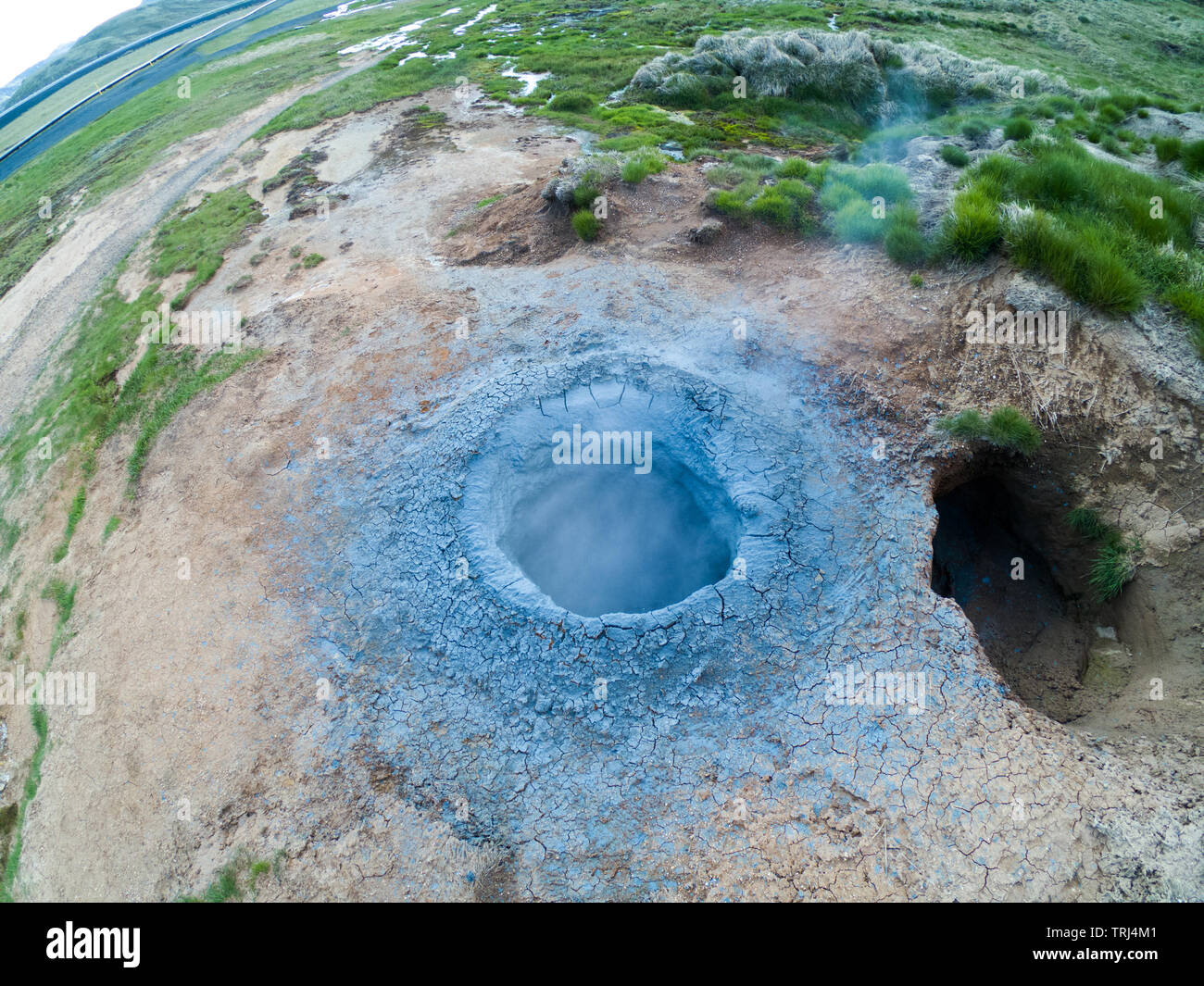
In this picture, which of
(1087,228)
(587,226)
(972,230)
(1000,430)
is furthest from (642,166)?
(1000,430)

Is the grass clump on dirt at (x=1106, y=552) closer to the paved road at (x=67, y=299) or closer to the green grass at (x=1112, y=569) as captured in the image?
the green grass at (x=1112, y=569)

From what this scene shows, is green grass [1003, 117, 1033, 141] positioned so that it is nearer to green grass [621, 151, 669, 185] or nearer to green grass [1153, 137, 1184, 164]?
green grass [1153, 137, 1184, 164]

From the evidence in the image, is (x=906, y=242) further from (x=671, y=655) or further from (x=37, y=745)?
(x=37, y=745)

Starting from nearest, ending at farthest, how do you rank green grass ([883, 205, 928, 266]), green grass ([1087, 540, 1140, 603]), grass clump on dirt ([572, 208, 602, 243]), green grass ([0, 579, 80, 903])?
green grass ([0, 579, 80, 903]), green grass ([1087, 540, 1140, 603]), green grass ([883, 205, 928, 266]), grass clump on dirt ([572, 208, 602, 243])

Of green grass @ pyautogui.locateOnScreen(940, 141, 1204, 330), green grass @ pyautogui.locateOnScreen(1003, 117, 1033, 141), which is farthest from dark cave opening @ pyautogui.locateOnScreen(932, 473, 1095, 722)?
green grass @ pyautogui.locateOnScreen(1003, 117, 1033, 141)

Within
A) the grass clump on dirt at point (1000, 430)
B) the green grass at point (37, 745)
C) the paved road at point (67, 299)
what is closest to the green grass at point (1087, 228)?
the grass clump on dirt at point (1000, 430)
